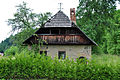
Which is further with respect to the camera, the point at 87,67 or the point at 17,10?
the point at 17,10

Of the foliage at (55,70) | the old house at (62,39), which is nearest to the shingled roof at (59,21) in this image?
the old house at (62,39)

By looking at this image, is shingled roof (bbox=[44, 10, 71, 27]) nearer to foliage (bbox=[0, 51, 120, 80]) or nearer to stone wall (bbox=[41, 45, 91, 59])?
stone wall (bbox=[41, 45, 91, 59])

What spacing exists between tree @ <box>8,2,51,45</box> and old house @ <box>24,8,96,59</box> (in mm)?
7802

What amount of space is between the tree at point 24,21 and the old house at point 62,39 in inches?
307

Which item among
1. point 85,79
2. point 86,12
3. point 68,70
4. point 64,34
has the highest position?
point 86,12

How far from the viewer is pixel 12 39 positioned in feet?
81.1

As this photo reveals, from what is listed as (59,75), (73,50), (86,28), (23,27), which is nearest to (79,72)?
(59,75)

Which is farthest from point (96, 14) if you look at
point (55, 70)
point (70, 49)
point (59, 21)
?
point (55, 70)

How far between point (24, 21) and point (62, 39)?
35.1 ft

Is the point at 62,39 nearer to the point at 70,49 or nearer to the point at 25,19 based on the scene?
the point at 70,49

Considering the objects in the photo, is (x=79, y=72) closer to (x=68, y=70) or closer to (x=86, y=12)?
(x=68, y=70)

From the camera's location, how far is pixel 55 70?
281 inches

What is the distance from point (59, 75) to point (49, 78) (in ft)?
1.85

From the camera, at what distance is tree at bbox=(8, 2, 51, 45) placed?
22688 mm
